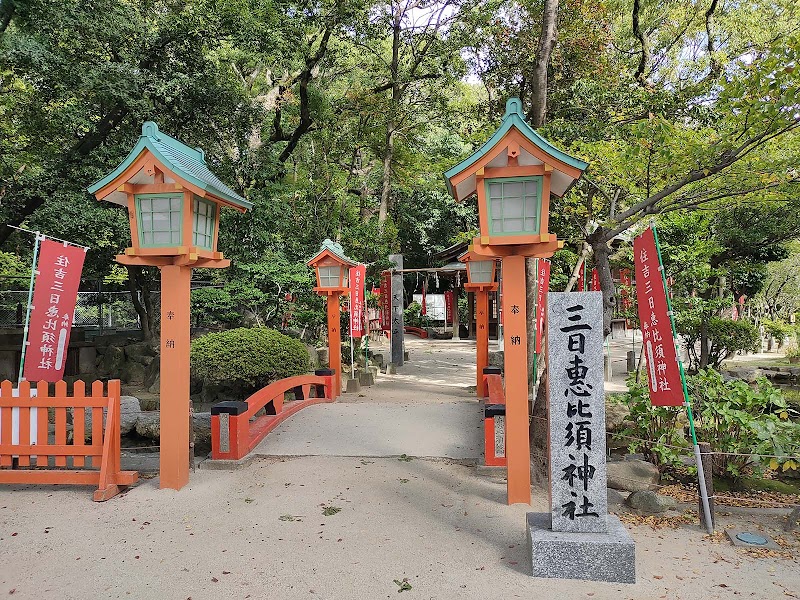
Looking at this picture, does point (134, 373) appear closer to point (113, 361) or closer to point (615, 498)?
point (113, 361)

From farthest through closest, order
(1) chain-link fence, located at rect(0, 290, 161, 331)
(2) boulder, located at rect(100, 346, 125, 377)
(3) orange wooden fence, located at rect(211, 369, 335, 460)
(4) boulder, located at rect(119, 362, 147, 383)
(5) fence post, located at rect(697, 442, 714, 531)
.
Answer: (1) chain-link fence, located at rect(0, 290, 161, 331), (2) boulder, located at rect(100, 346, 125, 377), (4) boulder, located at rect(119, 362, 147, 383), (3) orange wooden fence, located at rect(211, 369, 335, 460), (5) fence post, located at rect(697, 442, 714, 531)

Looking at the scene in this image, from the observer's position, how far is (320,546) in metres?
5.17

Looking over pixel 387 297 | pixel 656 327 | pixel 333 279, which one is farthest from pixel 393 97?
pixel 656 327

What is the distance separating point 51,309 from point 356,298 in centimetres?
Answer: 736

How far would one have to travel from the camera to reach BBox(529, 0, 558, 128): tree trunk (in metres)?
9.13

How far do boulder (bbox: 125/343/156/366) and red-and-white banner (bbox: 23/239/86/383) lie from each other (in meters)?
7.71

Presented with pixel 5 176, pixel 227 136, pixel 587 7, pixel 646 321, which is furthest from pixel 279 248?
pixel 646 321

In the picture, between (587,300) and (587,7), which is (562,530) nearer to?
(587,300)

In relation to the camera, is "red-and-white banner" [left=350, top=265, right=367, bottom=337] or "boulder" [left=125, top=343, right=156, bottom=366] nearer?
"red-and-white banner" [left=350, top=265, right=367, bottom=337]

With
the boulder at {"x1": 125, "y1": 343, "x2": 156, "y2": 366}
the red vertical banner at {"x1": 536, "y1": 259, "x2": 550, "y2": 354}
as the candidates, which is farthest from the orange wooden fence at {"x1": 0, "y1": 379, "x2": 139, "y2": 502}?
the boulder at {"x1": 125, "y1": 343, "x2": 156, "y2": 366}

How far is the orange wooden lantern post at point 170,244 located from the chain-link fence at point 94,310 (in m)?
12.1

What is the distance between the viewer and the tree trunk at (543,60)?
9.13m

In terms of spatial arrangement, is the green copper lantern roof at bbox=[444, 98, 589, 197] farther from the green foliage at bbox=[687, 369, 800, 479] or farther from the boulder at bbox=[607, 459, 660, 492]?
the boulder at bbox=[607, 459, 660, 492]

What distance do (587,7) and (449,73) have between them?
232 inches
